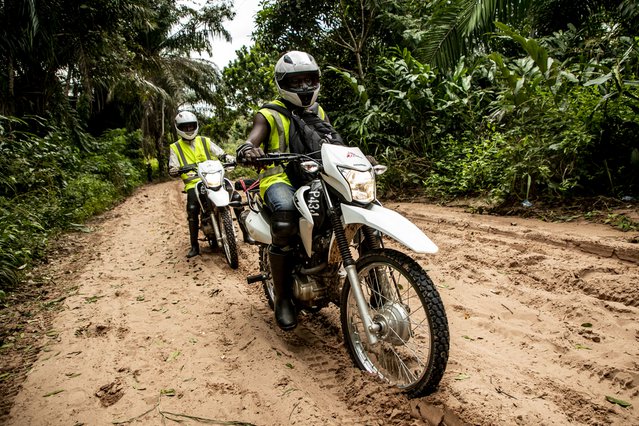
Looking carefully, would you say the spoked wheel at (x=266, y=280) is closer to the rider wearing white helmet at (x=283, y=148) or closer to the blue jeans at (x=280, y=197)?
the rider wearing white helmet at (x=283, y=148)

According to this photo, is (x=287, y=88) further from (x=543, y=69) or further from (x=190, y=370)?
(x=543, y=69)

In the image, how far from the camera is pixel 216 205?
16.7 feet

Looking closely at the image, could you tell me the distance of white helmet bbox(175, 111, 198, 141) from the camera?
5891 millimetres

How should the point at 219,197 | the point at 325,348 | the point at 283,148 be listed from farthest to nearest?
the point at 219,197
the point at 283,148
the point at 325,348

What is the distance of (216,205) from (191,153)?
1.42 m

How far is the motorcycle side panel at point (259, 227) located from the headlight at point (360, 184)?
38.1 inches

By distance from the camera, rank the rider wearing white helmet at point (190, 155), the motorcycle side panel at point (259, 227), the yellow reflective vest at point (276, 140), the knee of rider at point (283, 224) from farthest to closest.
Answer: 1. the rider wearing white helmet at point (190, 155)
2. the motorcycle side panel at point (259, 227)
3. the yellow reflective vest at point (276, 140)
4. the knee of rider at point (283, 224)

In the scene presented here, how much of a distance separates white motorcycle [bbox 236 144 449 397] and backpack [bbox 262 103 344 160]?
0.15 m

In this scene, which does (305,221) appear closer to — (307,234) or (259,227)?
(307,234)

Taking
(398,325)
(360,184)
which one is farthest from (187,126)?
(398,325)

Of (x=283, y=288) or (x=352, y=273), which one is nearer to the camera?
(x=352, y=273)

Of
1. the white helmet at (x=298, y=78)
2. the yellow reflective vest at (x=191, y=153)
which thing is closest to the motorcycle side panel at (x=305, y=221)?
the white helmet at (x=298, y=78)

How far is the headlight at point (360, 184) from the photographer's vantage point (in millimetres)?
2184

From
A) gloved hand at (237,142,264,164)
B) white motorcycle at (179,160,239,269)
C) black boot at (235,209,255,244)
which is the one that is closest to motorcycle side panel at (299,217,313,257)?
gloved hand at (237,142,264,164)
